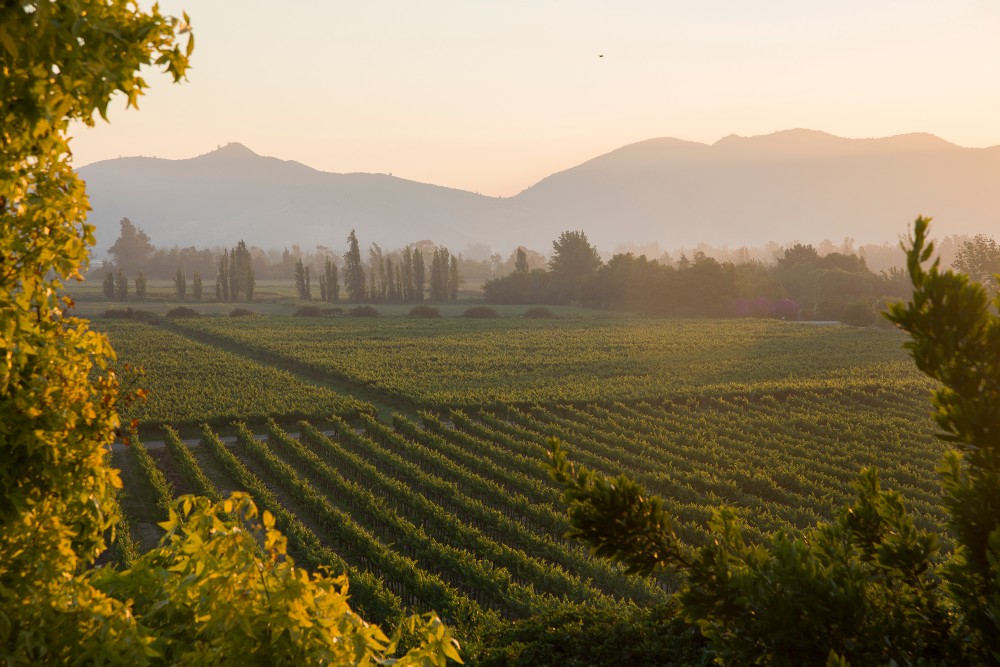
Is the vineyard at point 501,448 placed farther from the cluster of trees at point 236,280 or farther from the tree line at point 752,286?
the cluster of trees at point 236,280

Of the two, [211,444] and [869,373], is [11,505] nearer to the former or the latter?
[211,444]

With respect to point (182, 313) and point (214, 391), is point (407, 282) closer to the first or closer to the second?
point (182, 313)

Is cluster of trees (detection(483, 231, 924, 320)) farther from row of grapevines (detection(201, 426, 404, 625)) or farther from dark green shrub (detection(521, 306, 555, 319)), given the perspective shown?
row of grapevines (detection(201, 426, 404, 625))

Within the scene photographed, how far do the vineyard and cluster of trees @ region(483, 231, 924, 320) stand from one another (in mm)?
39653

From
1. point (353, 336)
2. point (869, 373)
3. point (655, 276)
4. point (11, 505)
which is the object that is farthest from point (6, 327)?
point (655, 276)

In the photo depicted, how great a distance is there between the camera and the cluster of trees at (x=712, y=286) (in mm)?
114938

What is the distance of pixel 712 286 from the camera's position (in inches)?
4550

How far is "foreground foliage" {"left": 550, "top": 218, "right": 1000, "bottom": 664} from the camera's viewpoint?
514 cm

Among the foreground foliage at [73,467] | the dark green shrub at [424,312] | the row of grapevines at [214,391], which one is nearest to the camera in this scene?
the foreground foliage at [73,467]

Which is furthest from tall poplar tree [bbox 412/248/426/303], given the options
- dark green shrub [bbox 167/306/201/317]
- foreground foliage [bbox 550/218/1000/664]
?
foreground foliage [bbox 550/218/1000/664]

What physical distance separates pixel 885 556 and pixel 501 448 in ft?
105

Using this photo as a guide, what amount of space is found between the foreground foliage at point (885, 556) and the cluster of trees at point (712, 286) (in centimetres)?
10360

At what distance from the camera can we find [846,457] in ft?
115

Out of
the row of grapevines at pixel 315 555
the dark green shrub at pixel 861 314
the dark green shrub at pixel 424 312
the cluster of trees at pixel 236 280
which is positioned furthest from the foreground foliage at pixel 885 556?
the cluster of trees at pixel 236 280
